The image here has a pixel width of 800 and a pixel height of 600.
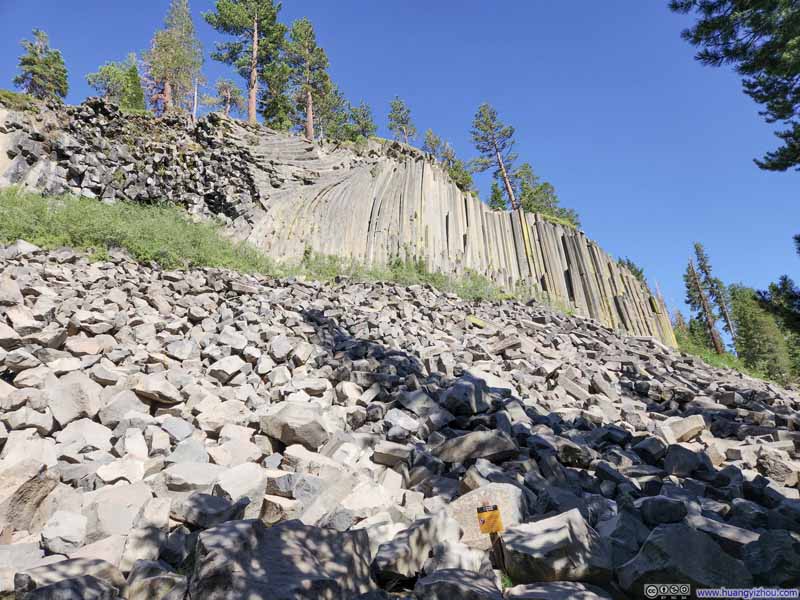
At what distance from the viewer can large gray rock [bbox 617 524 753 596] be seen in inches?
71.4

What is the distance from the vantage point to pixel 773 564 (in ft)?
6.18

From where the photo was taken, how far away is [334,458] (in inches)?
131

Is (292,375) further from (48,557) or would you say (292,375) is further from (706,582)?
(706,582)

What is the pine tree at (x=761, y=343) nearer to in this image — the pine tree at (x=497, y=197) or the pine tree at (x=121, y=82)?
the pine tree at (x=497, y=197)

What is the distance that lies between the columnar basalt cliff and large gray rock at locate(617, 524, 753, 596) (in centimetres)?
1025

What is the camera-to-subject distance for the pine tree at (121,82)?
25.4m

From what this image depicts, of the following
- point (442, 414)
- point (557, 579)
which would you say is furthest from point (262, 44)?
point (557, 579)

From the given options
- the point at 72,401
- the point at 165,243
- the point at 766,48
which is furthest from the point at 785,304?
the point at 165,243

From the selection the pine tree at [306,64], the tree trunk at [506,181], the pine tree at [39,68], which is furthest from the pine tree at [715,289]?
the pine tree at [39,68]

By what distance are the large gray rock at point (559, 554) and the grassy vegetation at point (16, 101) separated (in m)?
18.0

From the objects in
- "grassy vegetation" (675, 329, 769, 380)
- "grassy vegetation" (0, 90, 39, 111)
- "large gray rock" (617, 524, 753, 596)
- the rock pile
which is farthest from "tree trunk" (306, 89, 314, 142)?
"large gray rock" (617, 524, 753, 596)

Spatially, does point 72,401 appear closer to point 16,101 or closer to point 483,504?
point 483,504

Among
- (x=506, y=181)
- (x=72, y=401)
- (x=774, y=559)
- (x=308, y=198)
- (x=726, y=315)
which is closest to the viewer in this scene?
(x=774, y=559)

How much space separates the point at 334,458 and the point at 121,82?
1409 inches
